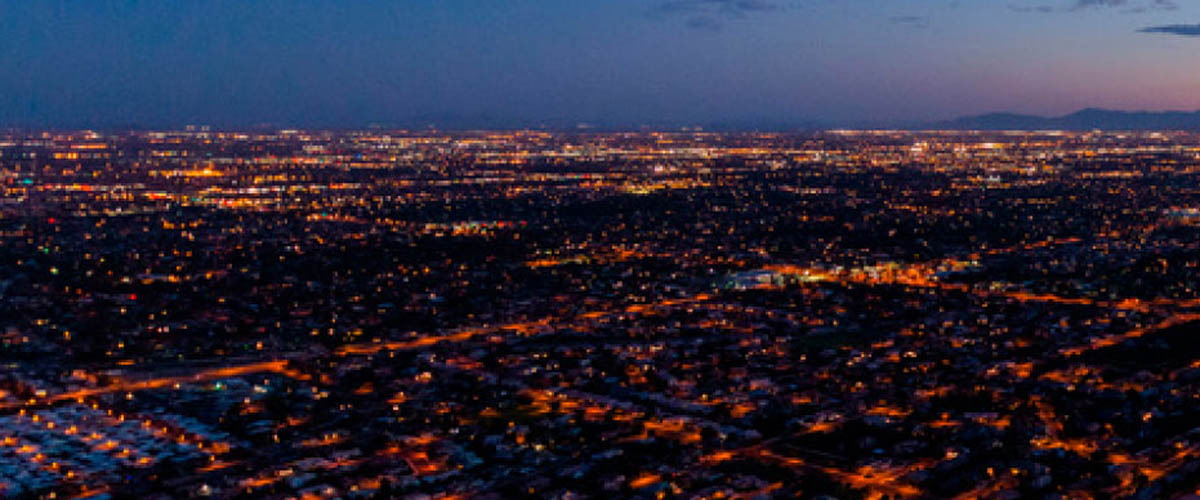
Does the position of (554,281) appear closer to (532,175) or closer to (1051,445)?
(1051,445)

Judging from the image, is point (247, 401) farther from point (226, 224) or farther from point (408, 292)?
point (226, 224)

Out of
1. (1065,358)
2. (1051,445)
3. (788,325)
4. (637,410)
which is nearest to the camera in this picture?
(1051,445)

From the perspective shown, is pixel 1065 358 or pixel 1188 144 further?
pixel 1188 144

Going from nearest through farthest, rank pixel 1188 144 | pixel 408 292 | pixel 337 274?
pixel 408 292 < pixel 337 274 < pixel 1188 144

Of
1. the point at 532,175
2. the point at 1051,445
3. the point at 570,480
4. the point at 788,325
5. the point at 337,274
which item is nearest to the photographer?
the point at 570,480

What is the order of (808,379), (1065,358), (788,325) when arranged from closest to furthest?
(808,379) → (1065,358) → (788,325)

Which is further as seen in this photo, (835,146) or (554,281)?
(835,146)

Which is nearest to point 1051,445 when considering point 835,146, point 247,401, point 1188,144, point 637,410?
point 637,410

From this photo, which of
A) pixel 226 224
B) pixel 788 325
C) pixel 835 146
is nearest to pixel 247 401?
pixel 788 325
